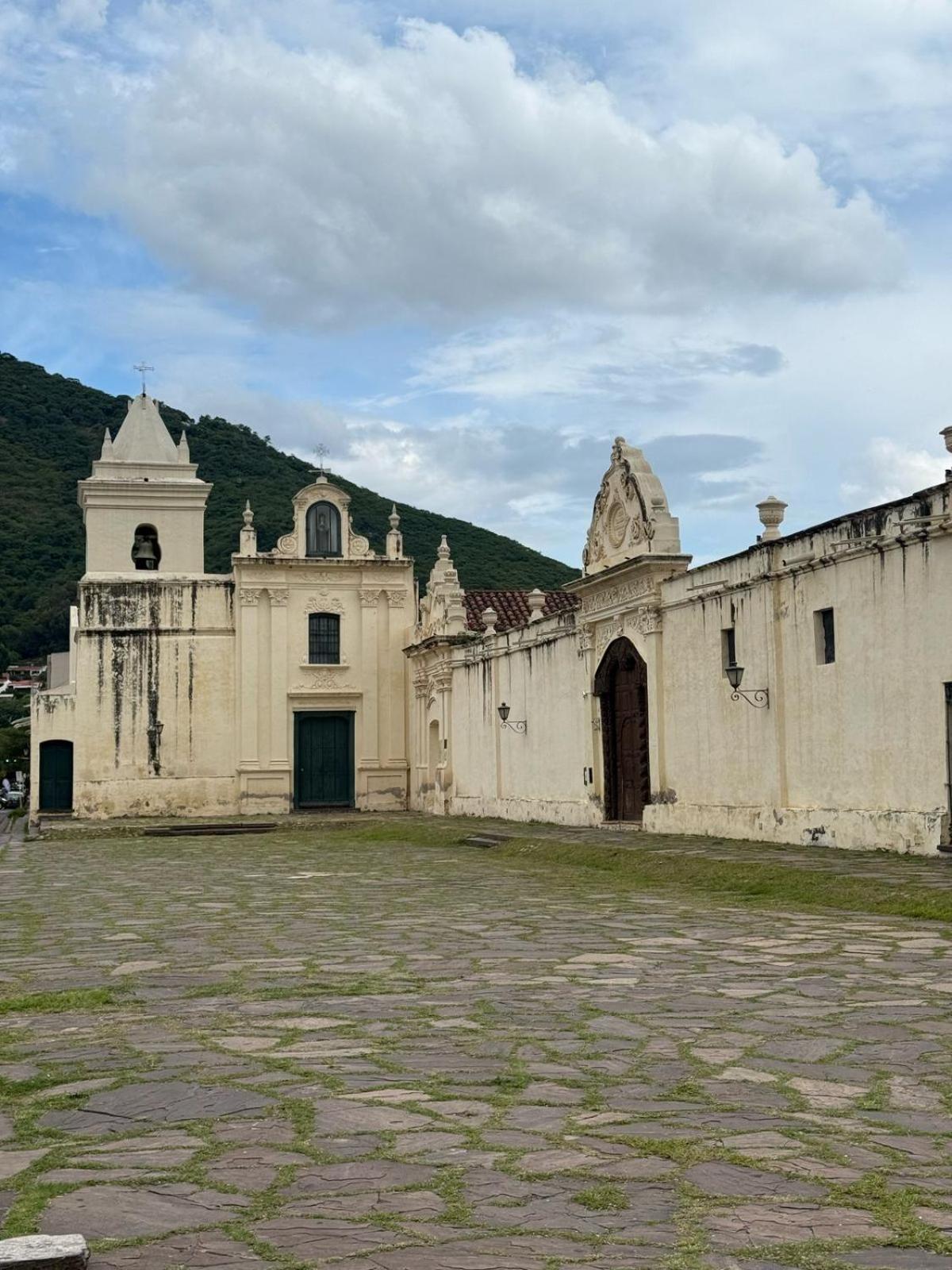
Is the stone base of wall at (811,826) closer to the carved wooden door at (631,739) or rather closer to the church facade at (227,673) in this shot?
the carved wooden door at (631,739)

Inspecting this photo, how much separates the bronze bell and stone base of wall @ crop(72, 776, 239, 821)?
18.1 feet

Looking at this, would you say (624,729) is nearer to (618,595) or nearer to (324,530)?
(618,595)

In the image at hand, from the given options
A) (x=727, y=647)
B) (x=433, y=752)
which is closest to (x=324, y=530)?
(x=433, y=752)

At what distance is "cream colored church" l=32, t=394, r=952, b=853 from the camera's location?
583 inches

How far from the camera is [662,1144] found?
4.30m

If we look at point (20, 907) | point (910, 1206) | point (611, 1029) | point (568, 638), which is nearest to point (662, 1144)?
point (910, 1206)

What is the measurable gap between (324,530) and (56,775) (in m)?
8.67

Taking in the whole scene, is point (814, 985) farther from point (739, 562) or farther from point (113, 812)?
point (113, 812)

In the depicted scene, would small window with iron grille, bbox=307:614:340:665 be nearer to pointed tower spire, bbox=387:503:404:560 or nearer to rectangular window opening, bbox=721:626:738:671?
pointed tower spire, bbox=387:503:404:560

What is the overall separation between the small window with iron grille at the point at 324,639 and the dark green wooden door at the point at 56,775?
612cm

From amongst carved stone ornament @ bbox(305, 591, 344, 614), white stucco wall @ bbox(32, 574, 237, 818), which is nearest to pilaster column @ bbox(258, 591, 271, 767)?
white stucco wall @ bbox(32, 574, 237, 818)

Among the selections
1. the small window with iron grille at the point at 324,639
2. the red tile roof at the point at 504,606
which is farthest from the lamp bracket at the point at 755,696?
the small window with iron grille at the point at 324,639

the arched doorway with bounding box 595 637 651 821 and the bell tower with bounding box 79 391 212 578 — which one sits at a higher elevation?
the bell tower with bounding box 79 391 212 578

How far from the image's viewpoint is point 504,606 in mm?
34344
